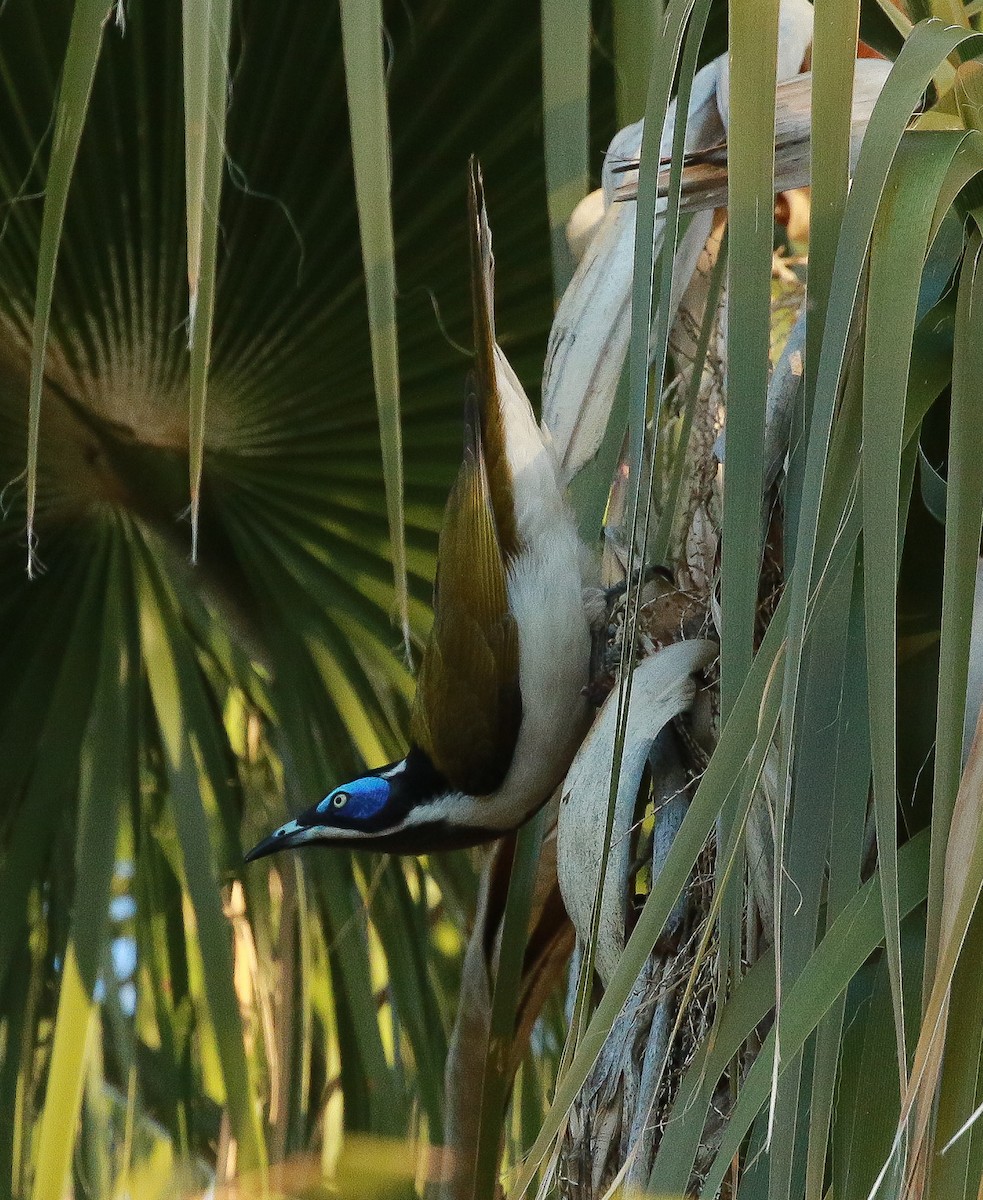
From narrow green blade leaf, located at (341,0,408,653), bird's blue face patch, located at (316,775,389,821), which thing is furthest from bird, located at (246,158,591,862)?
narrow green blade leaf, located at (341,0,408,653)

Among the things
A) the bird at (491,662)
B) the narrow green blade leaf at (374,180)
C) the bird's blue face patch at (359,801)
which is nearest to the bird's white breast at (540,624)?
the bird at (491,662)

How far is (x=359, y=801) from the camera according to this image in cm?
162

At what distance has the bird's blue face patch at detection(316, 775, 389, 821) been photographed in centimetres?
161

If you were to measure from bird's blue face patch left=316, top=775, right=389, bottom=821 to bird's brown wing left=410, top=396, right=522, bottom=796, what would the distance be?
0.36 feet

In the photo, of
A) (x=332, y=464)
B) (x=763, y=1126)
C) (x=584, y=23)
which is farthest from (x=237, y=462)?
(x=763, y=1126)

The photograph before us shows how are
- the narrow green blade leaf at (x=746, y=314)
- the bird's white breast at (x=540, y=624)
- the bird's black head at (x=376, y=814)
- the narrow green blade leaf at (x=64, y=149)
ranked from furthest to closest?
the bird's black head at (x=376, y=814) → the bird's white breast at (x=540, y=624) → the narrow green blade leaf at (x=64, y=149) → the narrow green blade leaf at (x=746, y=314)

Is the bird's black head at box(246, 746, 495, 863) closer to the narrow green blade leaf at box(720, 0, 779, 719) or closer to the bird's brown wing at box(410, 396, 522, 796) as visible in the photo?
the bird's brown wing at box(410, 396, 522, 796)

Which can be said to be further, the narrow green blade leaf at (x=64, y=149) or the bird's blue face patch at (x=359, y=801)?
the bird's blue face patch at (x=359, y=801)

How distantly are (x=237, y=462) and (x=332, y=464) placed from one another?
124 mm

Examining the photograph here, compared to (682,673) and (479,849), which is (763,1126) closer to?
(682,673)

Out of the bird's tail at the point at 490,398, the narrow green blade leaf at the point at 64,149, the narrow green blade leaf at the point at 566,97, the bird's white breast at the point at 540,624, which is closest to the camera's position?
the narrow green blade leaf at the point at 64,149

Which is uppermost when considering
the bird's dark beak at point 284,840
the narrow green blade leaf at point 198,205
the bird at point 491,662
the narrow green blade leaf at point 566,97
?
the narrow green blade leaf at point 566,97

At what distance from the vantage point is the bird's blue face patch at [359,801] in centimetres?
161

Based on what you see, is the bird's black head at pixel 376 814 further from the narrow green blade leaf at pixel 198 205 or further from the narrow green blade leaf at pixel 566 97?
the narrow green blade leaf at pixel 198 205
